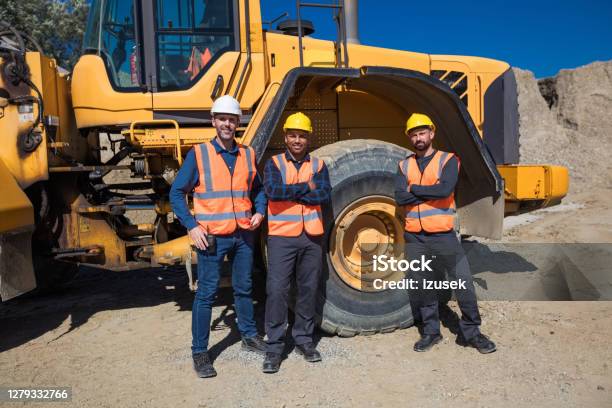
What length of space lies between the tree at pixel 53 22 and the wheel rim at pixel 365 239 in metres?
11.6

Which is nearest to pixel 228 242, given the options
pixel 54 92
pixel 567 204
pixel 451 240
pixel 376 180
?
pixel 376 180

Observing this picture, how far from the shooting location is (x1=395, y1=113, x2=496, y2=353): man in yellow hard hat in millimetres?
3648

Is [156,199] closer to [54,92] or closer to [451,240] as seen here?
[54,92]

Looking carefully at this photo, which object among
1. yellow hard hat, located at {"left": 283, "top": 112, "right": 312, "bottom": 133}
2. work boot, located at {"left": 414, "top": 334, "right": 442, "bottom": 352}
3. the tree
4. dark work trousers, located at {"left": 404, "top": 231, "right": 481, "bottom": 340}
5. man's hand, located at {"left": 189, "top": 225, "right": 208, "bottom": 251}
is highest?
the tree

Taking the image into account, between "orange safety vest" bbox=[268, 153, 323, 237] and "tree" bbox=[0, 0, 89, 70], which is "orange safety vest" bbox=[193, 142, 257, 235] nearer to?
"orange safety vest" bbox=[268, 153, 323, 237]

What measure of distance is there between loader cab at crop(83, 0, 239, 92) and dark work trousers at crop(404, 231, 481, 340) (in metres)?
2.19

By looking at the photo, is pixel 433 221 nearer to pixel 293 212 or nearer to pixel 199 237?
pixel 293 212

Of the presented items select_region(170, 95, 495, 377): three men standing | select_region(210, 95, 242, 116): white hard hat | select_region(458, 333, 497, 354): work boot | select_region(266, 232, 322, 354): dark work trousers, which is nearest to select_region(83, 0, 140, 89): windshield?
select_region(210, 95, 242, 116): white hard hat

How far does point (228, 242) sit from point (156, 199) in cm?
135

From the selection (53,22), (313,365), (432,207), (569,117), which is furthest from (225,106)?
(569,117)

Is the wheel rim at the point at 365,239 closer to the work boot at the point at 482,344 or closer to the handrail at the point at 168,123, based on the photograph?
the work boot at the point at 482,344

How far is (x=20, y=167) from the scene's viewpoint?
4.00 metres

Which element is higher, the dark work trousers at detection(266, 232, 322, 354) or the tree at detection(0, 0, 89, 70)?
the tree at detection(0, 0, 89, 70)

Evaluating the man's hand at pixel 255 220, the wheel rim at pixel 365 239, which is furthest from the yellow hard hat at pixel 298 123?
the wheel rim at pixel 365 239
